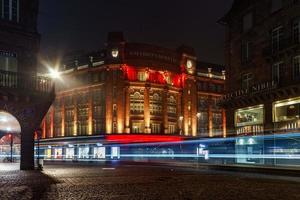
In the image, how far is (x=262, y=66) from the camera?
41.6 metres

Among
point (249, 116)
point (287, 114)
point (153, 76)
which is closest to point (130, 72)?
point (153, 76)

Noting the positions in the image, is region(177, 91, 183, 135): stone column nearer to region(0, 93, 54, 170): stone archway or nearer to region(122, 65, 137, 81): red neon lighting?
region(122, 65, 137, 81): red neon lighting

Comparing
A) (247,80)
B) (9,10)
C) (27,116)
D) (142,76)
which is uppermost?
(142,76)

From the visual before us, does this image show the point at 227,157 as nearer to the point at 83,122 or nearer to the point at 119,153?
the point at 119,153

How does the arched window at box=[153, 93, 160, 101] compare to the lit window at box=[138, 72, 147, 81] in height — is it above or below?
below

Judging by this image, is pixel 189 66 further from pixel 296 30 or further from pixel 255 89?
pixel 296 30

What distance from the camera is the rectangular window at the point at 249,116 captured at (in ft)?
136

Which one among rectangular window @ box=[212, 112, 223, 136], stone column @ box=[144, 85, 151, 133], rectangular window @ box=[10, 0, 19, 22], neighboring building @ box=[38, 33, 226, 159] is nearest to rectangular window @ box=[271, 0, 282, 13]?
rectangular window @ box=[10, 0, 19, 22]

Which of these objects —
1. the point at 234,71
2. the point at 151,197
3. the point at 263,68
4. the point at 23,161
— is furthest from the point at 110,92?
the point at 151,197

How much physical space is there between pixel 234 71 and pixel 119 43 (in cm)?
3850

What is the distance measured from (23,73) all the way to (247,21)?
1106 inches

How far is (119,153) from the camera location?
56219 millimetres

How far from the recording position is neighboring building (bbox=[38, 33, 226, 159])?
79.6 meters

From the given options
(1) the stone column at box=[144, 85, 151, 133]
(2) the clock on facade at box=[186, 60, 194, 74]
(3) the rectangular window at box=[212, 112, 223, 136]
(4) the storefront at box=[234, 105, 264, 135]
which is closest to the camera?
(4) the storefront at box=[234, 105, 264, 135]
